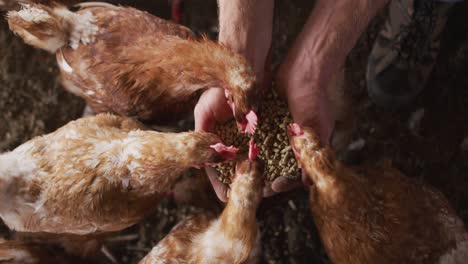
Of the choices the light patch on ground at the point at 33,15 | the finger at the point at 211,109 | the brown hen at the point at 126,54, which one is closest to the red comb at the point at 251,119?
the brown hen at the point at 126,54

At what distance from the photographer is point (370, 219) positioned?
127 cm

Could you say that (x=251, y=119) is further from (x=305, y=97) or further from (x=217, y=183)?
(x=217, y=183)

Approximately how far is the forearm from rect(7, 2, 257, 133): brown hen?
0.12 metres

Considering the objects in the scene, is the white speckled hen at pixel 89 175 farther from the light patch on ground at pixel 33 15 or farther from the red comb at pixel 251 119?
the light patch on ground at pixel 33 15

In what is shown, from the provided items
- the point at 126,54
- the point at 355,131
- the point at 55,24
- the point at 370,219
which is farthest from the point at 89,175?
the point at 355,131

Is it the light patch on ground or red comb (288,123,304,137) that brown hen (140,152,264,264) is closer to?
red comb (288,123,304,137)

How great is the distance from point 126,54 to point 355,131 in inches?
40.2

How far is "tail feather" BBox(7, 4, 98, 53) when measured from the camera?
1.40m

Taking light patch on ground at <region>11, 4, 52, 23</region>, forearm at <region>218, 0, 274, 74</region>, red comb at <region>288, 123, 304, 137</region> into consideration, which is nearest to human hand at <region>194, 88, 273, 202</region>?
forearm at <region>218, 0, 274, 74</region>

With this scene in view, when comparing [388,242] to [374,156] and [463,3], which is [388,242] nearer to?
[374,156]

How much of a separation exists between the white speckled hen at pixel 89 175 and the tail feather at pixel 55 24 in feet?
1.01

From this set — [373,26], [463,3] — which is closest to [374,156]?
[373,26]

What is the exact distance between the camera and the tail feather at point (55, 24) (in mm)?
1400

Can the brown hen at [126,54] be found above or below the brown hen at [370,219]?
above
